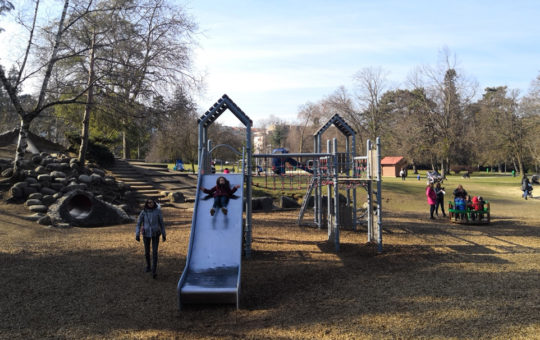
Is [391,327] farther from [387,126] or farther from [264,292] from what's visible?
[387,126]

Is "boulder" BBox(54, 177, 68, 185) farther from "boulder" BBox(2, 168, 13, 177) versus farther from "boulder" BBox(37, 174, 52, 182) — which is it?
"boulder" BBox(2, 168, 13, 177)

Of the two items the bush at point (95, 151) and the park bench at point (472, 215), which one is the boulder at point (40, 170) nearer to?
the bush at point (95, 151)

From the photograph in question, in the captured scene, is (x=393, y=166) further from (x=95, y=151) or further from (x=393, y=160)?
(x=95, y=151)

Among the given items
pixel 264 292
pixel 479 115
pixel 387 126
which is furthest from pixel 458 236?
pixel 479 115

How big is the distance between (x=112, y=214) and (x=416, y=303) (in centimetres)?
1187

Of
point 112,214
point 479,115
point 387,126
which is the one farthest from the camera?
Result: point 479,115

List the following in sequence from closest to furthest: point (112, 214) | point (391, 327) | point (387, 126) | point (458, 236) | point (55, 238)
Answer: point (391, 327)
point (55, 238)
point (458, 236)
point (112, 214)
point (387, 126)

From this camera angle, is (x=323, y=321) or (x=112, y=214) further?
(x=112, y=214)

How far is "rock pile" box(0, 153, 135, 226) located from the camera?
14.1 metres

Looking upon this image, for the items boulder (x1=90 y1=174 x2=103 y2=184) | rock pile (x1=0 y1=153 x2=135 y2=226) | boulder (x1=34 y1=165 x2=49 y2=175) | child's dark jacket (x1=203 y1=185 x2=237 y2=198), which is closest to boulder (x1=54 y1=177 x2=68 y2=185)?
rock pile (x1=0 y1=153 x2=135 y2=226)

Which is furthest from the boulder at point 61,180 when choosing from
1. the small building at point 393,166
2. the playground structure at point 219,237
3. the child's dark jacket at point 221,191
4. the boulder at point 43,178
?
the small building at point 393,166

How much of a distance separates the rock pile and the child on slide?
22.5 feet

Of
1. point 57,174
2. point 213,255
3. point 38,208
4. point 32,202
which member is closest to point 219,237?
point 213,255

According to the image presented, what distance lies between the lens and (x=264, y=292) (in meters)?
7.30
